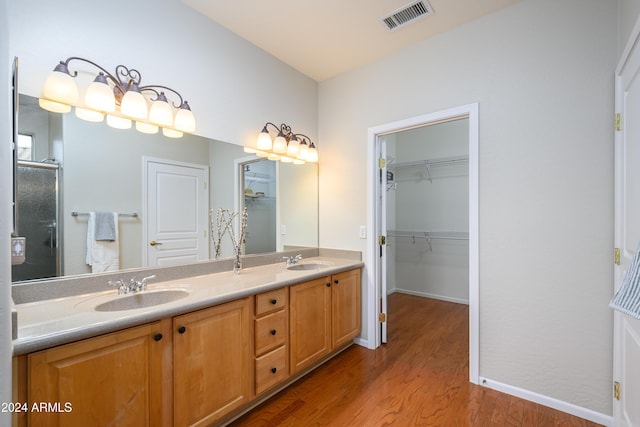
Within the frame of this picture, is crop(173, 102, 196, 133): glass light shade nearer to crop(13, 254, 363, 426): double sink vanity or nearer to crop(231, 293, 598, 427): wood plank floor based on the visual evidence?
crop(13, 254, 363, 426): double sink vanity

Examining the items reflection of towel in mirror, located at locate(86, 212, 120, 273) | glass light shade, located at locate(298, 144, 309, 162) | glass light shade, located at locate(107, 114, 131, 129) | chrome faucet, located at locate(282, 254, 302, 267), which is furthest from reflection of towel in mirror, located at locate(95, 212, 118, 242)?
glass light shade, located at locate(298, 144, 309, 162)

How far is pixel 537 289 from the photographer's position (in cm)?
190

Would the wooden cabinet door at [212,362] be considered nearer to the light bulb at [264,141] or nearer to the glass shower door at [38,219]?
the glass shower door at [38,219]

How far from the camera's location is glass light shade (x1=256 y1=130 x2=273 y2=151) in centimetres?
248

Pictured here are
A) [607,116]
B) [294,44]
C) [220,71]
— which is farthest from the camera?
[294,44]

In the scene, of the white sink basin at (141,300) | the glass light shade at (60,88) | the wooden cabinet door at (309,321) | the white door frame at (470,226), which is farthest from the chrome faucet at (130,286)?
the white door frame at (470,226)

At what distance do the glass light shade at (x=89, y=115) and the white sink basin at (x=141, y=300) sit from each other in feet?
3.38

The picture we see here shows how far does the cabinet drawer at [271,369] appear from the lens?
1.78 m

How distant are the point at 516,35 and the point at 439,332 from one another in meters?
2.80

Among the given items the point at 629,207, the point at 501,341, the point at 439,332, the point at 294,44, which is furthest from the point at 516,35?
the point at 439,332

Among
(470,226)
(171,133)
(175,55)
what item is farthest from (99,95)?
(470,226)

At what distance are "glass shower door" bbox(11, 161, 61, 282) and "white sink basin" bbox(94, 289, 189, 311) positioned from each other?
33 cm

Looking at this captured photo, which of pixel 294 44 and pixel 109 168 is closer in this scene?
pixel 109 168

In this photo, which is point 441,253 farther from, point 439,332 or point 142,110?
point 142,110
